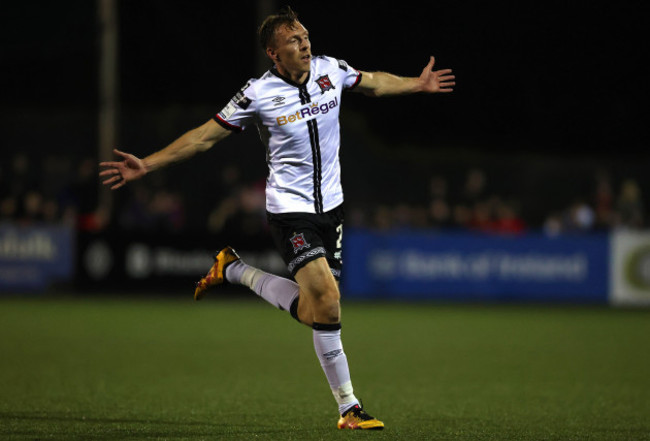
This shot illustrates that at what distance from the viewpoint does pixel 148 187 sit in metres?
21.2

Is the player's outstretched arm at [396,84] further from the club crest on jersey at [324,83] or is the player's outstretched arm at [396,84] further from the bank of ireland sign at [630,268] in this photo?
the bank of ireland sign at [630,268]

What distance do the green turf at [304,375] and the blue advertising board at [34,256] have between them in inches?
76.0

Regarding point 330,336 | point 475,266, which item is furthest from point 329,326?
point 475,266

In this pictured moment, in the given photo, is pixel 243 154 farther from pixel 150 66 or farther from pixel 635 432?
pixel 635 432

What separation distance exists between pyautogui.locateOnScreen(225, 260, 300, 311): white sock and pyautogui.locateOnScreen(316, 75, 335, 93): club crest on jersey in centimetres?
139

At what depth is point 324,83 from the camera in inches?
281

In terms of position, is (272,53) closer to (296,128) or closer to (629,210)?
(296,128)

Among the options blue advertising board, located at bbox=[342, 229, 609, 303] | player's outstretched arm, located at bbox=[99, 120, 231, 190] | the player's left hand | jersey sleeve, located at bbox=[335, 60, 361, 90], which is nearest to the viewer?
player's outstretched arm, located at bbox=[99, 120, 231, 190]

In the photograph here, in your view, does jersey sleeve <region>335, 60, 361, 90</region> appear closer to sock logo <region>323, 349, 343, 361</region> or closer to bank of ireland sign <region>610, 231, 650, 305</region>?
sock logo <region>323, 349, 343, 361</region>

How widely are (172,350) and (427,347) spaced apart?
2.80 m

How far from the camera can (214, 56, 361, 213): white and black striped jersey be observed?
6.96 metres

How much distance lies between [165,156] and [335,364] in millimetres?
1677

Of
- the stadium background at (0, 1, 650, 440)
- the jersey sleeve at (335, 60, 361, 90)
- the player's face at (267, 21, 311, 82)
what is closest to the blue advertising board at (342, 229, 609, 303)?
the stadium background at (0, 1, 650, 440)

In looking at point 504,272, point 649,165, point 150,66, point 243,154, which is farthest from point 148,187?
point 150,66
